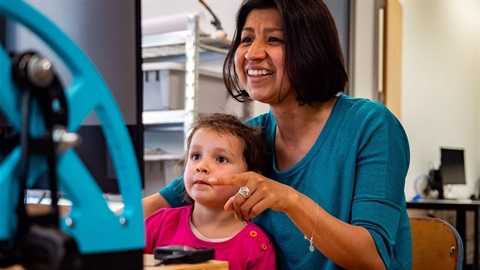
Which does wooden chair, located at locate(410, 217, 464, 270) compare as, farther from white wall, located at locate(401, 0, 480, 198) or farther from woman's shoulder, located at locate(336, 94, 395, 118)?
white wall, located at locate(401, 0, 480, 198)

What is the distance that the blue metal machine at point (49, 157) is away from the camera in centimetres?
42

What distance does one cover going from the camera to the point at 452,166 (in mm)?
5715

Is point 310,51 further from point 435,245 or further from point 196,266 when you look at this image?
point 196,266

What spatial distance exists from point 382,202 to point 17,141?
2.99 ft

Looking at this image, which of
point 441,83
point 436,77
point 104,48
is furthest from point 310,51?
point 441,83

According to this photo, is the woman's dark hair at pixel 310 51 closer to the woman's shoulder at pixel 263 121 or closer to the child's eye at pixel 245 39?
the child's eye at pixel 245 39

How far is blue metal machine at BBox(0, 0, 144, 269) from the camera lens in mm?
420

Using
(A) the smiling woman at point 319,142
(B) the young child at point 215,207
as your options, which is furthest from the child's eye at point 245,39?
(B) the young child at point 215,207

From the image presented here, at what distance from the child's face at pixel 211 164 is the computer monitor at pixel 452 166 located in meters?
4.41

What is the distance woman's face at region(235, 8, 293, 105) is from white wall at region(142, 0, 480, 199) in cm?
244

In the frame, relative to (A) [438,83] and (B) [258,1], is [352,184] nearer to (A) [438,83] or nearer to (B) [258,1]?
(B) [258,1]

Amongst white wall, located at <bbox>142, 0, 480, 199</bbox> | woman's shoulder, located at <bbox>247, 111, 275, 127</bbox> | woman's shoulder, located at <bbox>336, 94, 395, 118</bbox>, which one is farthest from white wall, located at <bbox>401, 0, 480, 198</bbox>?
woman's shoulder, located at <bbox>336, 94, 395, 118</bbox>

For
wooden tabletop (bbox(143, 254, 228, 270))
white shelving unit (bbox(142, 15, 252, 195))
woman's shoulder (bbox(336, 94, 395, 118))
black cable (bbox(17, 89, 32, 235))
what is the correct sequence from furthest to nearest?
1. white shelving unit (bbox(142, 15, 252, 195))
2. woman's shoulder (bbox(336, 94, 395, 118))
3. wooden tabletop (bbox(143, 254, 228, 270))
4. black cable (bbox(17, 89, 32, 235))

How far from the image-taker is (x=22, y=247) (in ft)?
1.38
